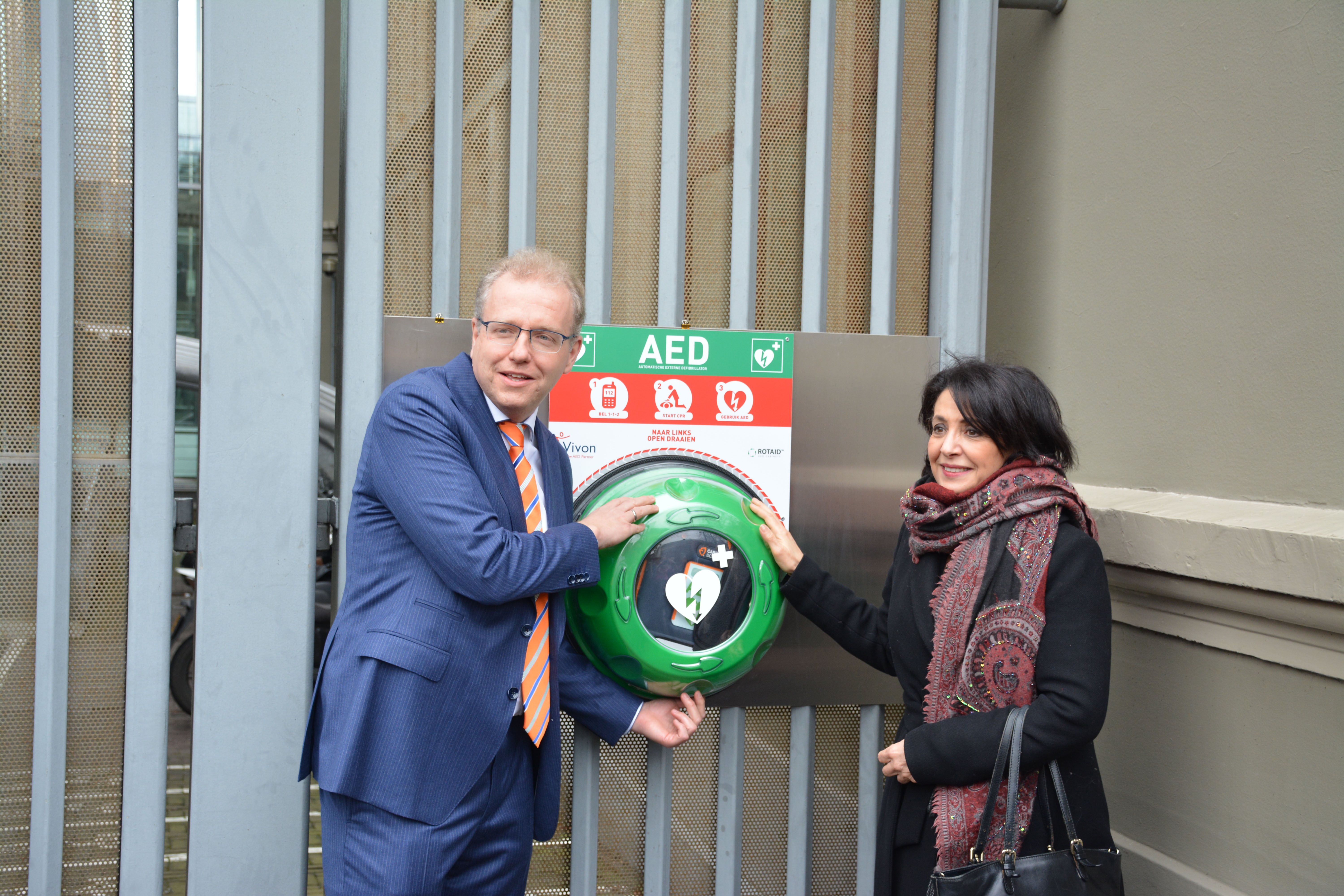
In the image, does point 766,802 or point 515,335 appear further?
point 766,802

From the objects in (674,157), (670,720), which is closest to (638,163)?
(674,157)

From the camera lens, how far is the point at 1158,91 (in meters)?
2.77

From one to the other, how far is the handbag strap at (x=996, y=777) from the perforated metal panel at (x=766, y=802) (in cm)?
80

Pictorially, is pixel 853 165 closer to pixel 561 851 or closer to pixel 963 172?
pixel 963 172

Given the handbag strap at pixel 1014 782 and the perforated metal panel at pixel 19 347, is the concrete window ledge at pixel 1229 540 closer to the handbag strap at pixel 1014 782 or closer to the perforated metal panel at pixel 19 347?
the handbag strap at pixel 1014 782

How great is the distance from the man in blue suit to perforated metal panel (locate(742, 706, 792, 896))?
71cm

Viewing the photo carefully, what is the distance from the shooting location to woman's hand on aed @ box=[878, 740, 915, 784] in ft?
6.77

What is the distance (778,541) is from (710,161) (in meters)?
0.99

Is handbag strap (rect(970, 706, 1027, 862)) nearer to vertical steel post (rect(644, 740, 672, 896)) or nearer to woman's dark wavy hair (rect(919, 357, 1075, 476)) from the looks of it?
woman's dark wavy hair (rect(919, 357, 1075, 476))

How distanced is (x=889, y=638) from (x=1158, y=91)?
1677mm

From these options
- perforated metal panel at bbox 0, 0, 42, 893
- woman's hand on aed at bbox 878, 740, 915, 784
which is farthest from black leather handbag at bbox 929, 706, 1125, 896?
perforated metal panel at bbox 0, 0, 42, 893

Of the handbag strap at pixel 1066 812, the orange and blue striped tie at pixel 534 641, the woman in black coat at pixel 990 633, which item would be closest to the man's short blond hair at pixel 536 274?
the orange and blue striped tie at pixel 534 641

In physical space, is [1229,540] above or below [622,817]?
above

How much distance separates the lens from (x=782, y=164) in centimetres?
269
